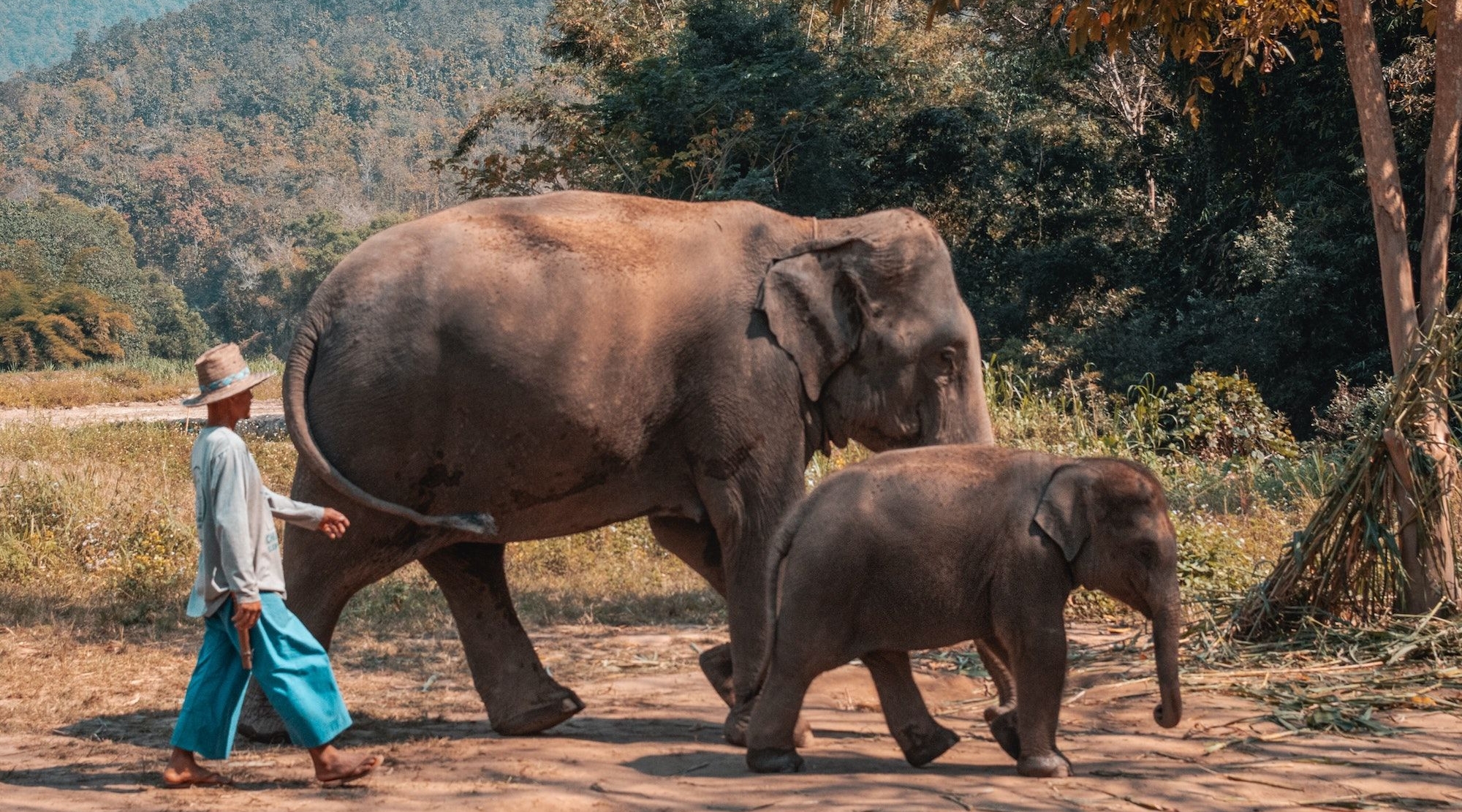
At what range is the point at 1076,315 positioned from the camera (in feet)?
78.7

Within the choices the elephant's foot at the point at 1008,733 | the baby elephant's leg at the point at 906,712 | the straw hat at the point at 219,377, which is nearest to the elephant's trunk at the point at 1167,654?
the elephant's foot at the point at 1008,733

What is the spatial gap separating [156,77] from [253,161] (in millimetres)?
32626

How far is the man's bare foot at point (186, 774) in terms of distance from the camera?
4.96m

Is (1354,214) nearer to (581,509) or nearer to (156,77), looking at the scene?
(581,509)

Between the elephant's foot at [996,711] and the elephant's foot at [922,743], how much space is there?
270mm

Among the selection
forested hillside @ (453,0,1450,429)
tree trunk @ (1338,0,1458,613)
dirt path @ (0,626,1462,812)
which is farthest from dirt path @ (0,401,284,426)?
tree trunk @ (1338,0,1458,613)

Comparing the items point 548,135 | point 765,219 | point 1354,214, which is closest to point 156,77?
point 548,135

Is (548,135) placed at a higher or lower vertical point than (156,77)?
lower

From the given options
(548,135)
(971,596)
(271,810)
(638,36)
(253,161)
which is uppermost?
(253,161)

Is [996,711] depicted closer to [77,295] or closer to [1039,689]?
[1039,689]

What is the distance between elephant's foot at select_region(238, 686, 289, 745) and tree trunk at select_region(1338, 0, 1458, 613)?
15.7 ft

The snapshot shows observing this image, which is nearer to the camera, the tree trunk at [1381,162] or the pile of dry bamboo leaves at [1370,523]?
the pile of dry bamboo leaves at [1370,523]

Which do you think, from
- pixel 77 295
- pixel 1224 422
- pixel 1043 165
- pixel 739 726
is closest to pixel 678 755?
pixel 739 726

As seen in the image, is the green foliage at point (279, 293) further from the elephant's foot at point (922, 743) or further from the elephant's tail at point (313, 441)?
the elephant's foot at point (922, 743)
